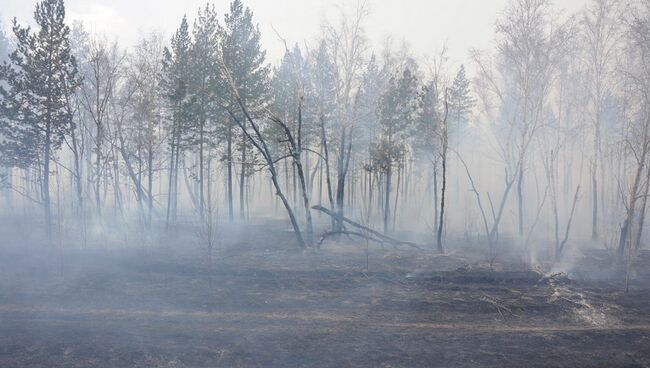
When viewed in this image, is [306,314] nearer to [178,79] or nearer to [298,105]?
[298,105]

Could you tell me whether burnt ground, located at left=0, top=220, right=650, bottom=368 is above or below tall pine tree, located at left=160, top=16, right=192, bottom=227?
below

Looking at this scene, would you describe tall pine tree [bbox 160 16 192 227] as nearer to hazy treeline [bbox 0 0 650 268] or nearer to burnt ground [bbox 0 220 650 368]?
hazy treeline [bbox 0 0 650 268]

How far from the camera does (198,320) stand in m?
11.0

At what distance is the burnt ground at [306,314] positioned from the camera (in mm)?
9000

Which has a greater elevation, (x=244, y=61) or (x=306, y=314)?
(x=244, y=61)

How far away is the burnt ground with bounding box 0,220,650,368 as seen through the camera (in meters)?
9.00

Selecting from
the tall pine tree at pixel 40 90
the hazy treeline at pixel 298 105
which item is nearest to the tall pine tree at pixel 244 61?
the hazy treeline at pixel 298 105

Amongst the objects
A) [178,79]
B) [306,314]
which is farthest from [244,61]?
[306,314]

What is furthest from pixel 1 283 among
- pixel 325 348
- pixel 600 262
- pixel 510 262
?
pixel 600 262

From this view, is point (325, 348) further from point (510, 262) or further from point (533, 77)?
point (533, 77)

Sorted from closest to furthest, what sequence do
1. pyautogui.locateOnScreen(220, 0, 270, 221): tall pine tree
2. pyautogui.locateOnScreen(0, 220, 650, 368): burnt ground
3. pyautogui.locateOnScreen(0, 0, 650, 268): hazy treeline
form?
pyautogui.locateOnScreen(0, 220, 650, 368): burnt ground, pyautogui.locateOnScreen(0, 0, 650, 268): hazy treeline, pyautogui.locateOnScreen(220, 0, 270, 221): tall pine tree

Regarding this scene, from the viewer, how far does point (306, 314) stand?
11594mm

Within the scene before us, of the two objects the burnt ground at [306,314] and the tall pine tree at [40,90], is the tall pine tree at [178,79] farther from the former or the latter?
the burnt ground at [306,314]

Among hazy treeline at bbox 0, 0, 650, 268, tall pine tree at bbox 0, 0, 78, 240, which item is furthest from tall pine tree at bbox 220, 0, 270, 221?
tall pine tree at bbox 0, 0, 78, 240
